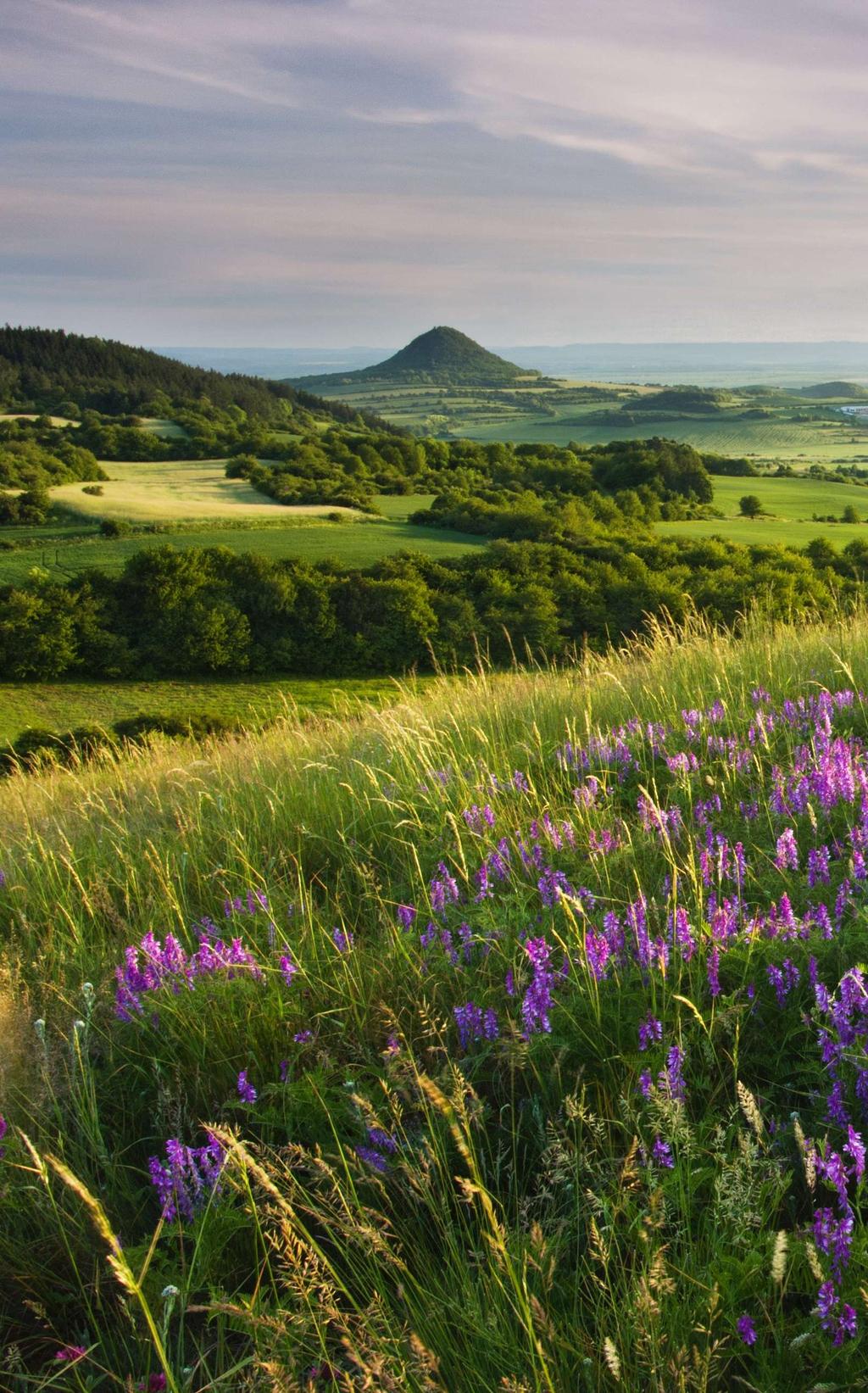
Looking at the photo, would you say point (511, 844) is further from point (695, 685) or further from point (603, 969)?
point (695, 685)

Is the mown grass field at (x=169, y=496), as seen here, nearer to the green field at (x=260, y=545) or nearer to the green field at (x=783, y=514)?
the green field at (x=260, y=545)

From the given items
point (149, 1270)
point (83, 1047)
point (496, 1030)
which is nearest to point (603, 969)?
point (496, 1030)

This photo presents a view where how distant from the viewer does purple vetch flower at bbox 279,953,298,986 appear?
2736 millimetres

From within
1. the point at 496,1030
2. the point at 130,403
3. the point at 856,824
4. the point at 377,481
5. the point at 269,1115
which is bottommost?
the point at 269,1115

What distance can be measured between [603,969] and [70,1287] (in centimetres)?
145

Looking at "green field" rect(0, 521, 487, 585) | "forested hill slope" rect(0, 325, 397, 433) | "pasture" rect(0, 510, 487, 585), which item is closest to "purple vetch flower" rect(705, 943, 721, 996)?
"green field" rect(0, 521, 487, 585)

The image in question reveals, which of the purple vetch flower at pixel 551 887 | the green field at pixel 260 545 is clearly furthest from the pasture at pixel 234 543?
the purple vetch flower at pixel 551 887

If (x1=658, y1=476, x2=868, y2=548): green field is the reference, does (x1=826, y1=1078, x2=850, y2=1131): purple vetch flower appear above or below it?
below

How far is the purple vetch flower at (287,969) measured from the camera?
2736 millimetres

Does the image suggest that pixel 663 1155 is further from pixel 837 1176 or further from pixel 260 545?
pixel 260 545

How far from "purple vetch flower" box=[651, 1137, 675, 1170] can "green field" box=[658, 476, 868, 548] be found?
6356cm

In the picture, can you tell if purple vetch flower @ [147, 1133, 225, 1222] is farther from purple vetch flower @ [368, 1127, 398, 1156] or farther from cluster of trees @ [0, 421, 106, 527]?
cluster of trees @ [0, 421, 106, 527]

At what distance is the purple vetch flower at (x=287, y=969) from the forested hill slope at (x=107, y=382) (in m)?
133

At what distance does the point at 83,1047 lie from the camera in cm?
256
